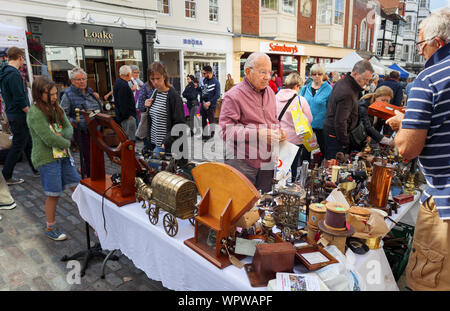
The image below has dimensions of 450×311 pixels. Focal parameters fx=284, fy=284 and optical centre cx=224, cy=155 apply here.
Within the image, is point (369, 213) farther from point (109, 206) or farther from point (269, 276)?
point (109, 206)

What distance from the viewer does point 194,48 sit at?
12055mm

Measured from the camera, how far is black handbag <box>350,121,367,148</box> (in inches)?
127

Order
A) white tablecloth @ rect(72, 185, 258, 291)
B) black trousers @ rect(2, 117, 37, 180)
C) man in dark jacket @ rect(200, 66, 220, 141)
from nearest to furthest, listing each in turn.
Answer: white tablecloth @ rect(72, 185, 258, 291), black trousers @ rect(2, 117, 37, 180), man in dark jacket @ rect(200, 66, 220, 141)

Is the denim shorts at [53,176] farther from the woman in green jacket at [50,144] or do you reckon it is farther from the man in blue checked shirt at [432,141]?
the man in blue checked shirt at [432,141]

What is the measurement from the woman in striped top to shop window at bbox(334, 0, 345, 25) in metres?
20.0

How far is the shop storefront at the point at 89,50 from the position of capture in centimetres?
726

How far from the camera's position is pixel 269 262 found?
1.26m

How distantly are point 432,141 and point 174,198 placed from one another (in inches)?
55.4

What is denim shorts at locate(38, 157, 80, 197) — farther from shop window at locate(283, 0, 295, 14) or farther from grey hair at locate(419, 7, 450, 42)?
shop window at locate(283, 0, 295, 14)

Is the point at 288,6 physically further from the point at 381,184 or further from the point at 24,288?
the point at 24,288

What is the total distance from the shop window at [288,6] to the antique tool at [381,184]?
1569 centimetres

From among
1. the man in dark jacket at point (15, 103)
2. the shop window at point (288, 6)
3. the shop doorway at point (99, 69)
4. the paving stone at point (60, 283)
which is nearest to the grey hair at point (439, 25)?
the paving stone at point (60, 283)

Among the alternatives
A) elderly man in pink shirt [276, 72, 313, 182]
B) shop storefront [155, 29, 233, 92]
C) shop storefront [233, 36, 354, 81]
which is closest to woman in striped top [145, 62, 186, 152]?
elderly man in pink shirt [276, 72, 313, 182]

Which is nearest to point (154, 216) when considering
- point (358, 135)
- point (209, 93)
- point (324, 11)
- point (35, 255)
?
point (35, 255)
